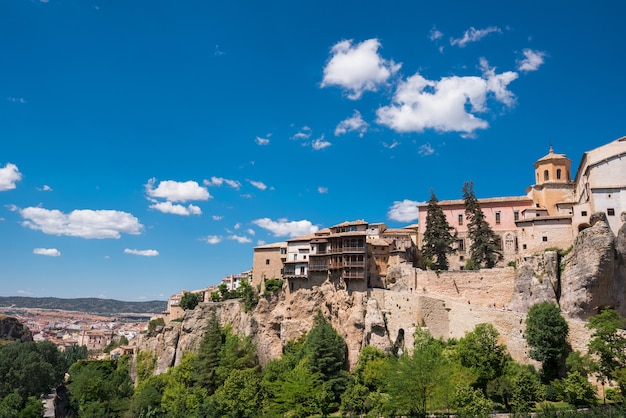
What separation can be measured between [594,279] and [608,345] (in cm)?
659

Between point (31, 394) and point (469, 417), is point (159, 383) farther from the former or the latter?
point (469, 417)

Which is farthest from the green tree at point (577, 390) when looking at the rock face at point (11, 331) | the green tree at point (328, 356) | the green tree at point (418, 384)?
the rock face at point (11, 331)

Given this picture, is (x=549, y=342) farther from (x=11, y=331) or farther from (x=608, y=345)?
(x=11, y=331)

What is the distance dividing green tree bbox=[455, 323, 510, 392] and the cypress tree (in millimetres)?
14854

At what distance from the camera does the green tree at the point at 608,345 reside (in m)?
30.9

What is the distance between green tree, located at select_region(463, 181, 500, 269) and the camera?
48312mm

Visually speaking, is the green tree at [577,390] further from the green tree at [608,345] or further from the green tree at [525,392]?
the green tree at [525,392]

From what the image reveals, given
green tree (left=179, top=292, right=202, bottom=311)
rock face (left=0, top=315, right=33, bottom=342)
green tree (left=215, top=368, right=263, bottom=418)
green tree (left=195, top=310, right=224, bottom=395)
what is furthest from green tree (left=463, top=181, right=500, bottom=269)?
rock face (left=0, top=315, right=33, bottom=342)

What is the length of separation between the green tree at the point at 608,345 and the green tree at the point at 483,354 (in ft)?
19.4

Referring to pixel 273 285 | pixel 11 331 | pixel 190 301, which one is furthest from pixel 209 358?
pixel 11 331

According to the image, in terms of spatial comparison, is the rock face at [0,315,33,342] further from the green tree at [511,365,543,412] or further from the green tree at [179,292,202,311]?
the green tree at [511,365,543,412]

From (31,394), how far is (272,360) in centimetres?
4355

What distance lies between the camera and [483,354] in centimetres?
3475

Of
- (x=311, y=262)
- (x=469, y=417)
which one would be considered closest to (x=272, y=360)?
(x=311, y=262)
